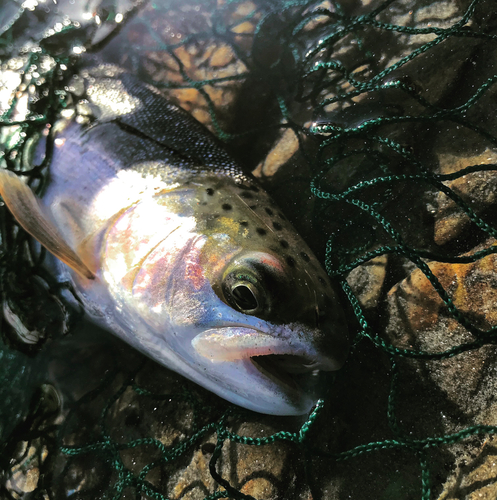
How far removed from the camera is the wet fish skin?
140 cm

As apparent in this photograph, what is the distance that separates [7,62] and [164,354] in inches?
107

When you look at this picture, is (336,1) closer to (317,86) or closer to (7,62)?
(317,86)

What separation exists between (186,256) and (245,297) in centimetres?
37

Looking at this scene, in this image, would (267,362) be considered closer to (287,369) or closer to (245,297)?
(287,369)

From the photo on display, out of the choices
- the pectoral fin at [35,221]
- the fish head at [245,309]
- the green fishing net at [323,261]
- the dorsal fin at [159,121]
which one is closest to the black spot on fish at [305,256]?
the fish head at [245,309]

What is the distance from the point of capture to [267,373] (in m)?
1.42

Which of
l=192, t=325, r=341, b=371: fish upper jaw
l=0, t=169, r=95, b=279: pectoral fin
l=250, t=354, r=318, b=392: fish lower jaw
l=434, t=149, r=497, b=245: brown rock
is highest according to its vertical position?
l=0, t=169, r=95, b=279: pectoral fin

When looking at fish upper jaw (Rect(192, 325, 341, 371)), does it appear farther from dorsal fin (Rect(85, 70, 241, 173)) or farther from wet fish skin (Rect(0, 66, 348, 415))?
dorsal fin (Rect(85, 70, 241, 173))

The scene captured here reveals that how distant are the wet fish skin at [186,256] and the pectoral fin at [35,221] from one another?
0.03 meters

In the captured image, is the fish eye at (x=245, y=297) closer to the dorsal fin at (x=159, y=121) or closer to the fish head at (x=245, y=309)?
the fish head at (x=245, y=309)

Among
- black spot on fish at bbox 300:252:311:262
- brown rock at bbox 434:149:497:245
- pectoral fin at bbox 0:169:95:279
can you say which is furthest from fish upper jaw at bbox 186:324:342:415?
brown rock at bbox 434:149:497:245

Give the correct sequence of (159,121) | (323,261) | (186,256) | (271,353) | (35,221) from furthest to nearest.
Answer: (159,121)
(323,261)
(35,221)
(186,256)
(271,353)

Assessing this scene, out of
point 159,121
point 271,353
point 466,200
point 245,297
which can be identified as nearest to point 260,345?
point 271,353

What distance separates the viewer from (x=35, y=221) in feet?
6.04
